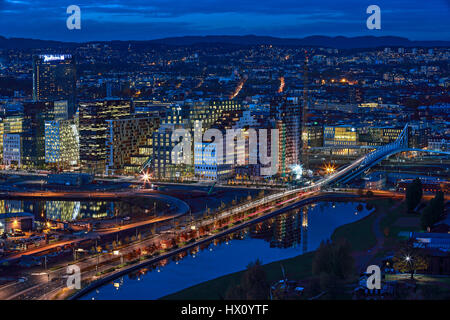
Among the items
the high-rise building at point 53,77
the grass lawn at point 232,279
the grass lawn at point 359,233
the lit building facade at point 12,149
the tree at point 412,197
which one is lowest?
the grass lawn at point 232,279

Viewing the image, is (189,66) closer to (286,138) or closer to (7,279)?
(286,138)

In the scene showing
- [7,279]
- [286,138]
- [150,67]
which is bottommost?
[7,279]

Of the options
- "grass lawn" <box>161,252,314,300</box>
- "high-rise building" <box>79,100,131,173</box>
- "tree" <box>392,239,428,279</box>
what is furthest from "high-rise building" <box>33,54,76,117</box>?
"tree" <box>392,239,428,279</box>

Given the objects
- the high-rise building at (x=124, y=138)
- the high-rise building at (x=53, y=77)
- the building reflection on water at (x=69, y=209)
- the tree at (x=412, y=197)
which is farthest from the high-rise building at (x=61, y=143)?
the high-rise building at (x=53, y=77)

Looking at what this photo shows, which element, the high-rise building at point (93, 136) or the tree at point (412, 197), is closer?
the tree at point (412, 197)

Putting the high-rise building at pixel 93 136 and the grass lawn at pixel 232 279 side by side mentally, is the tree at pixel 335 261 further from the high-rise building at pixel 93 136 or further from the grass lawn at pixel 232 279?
the high-rise building at pixel 93 136
